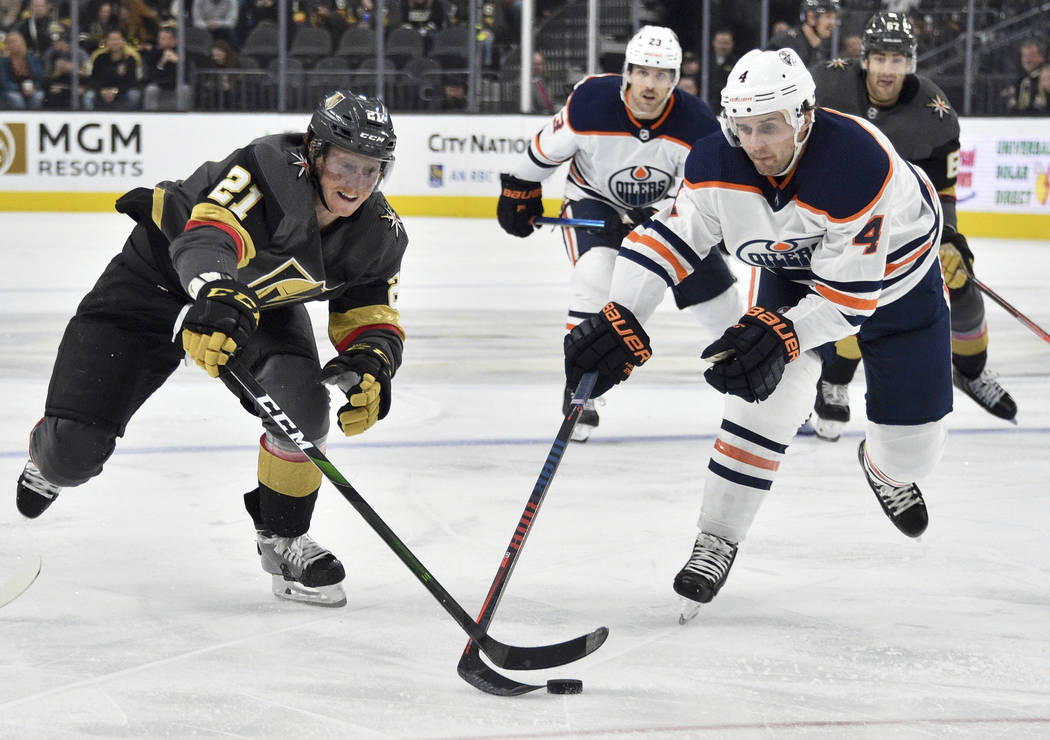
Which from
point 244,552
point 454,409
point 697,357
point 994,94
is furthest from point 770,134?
point 994,94

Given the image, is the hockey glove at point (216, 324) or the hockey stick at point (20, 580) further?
the hockey stick at point (20, 580)

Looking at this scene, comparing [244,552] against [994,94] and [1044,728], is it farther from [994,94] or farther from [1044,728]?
[994,94]

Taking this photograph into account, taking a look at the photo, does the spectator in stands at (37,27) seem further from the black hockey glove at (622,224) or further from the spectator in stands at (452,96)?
the black hockey glove at (622,224)

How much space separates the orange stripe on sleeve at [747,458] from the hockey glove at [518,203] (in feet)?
6.89

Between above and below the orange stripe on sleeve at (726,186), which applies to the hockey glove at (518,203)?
below

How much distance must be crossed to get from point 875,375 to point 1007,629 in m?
0.63

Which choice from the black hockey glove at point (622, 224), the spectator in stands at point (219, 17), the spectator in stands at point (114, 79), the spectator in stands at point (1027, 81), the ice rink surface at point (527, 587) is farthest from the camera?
the spectator in stands at point (219, 17)

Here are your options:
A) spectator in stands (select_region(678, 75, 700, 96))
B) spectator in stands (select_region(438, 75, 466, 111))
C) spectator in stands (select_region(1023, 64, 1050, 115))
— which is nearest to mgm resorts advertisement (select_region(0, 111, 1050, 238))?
spectator in stands (select_region(438, 75, 466, 111))

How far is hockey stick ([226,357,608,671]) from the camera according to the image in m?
2.17

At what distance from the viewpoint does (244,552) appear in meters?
2.83

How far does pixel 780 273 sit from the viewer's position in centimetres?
272

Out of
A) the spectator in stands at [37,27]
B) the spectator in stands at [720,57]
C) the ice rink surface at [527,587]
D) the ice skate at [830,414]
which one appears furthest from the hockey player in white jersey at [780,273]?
the spectator in stands at [37,27]

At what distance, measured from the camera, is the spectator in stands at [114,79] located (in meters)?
10.8

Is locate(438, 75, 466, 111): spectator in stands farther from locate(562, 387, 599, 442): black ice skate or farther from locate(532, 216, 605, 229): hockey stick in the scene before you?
locate(562, 387, 599, 442): black ice skate
